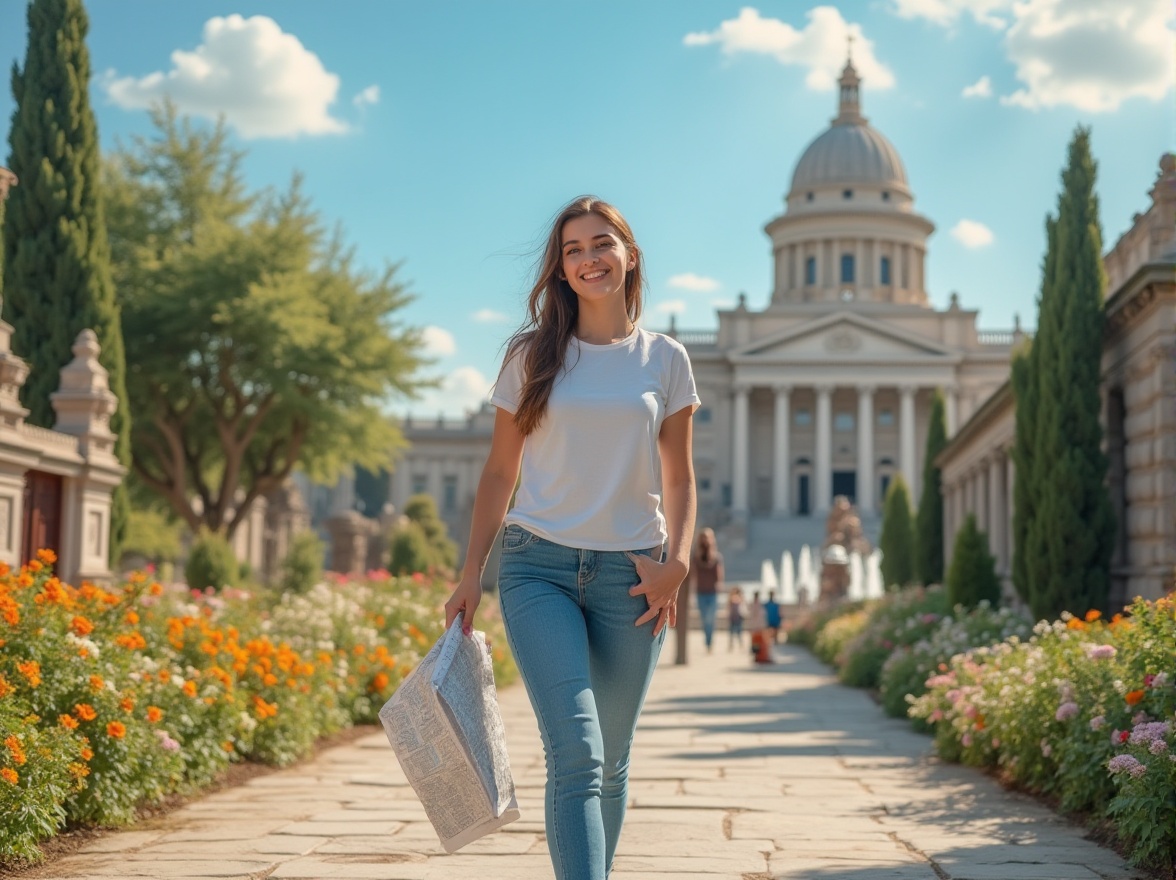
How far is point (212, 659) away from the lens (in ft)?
29.8

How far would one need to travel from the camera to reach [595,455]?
4.32 meters

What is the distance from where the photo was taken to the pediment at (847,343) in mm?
79312

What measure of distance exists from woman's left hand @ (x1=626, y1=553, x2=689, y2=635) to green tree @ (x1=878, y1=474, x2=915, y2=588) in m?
30.8

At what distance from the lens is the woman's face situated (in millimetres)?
4512

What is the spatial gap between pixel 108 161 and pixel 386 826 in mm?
29449

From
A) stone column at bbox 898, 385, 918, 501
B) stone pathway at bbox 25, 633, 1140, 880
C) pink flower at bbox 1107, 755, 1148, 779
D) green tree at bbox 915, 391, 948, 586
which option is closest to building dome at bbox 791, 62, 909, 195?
stone column at bbox 898, 385, 918, 501

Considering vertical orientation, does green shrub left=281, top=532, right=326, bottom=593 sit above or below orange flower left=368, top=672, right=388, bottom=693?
above

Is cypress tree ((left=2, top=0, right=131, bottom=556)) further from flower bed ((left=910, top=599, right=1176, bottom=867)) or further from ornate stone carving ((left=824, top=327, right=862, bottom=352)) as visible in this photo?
ornate stone carving ((left=824, top=327, right=862, bottom=352))

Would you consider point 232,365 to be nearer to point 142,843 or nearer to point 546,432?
point 142,843

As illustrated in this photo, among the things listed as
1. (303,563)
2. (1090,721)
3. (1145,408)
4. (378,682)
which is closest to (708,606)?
(303,563)

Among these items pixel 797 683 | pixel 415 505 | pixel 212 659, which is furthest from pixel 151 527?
pixel 212 659

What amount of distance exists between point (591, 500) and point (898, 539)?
31.9 meters

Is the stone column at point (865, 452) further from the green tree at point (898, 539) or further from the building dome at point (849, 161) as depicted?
the green tree at point (898, 539)

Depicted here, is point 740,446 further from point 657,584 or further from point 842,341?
point 657,584
